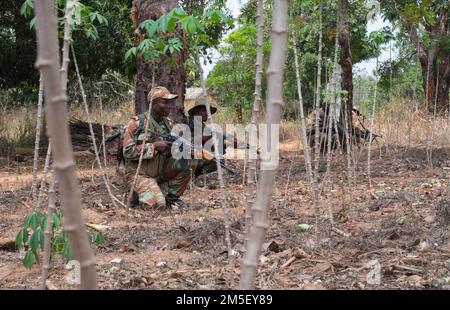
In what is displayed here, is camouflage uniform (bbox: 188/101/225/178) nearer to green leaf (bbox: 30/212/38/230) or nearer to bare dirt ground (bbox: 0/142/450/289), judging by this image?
bare dirt ground (bbox: 0/142/450/289)

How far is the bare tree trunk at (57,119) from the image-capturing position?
0.78 meters

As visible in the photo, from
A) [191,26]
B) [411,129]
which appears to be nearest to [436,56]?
[411,129]

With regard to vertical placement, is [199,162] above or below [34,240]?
Answer: above

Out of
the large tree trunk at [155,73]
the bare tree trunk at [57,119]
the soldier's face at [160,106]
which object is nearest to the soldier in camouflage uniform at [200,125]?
the large tree trunk at [155,73]

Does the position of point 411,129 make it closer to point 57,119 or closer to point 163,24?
point 163,24

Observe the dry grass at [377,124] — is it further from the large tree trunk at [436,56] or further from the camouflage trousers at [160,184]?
the camouflage trousers at [160,184]

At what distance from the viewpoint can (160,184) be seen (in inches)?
198

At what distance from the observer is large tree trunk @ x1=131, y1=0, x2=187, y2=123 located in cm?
606

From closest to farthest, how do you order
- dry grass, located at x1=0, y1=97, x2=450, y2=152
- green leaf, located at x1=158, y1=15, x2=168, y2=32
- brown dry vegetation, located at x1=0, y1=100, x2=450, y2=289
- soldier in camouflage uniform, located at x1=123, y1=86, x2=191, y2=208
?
green leaf, located at x1=158, y1=15, x2=168, y2=32 < brown dry vegetation, located at x1=0, y1=100, x2=450, y2=289 < soldier in camouflage uniform, located at x1=123, y1=86, x2=191, y2=208 < dry grass, located at x1=0, y1=97, x2=450, y2=152

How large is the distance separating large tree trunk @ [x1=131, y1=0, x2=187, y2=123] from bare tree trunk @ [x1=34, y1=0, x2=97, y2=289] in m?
5.25

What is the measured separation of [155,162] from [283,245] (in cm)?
222

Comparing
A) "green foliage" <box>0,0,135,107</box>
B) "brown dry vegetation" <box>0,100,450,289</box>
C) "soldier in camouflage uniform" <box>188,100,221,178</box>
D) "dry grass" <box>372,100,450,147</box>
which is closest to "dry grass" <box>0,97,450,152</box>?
"dry grass" <box>372,100,450,147</box>

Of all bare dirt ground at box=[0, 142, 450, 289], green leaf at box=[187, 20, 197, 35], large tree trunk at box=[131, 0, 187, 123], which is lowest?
bare dirt ground at box=[0, 142, 450, 289]
